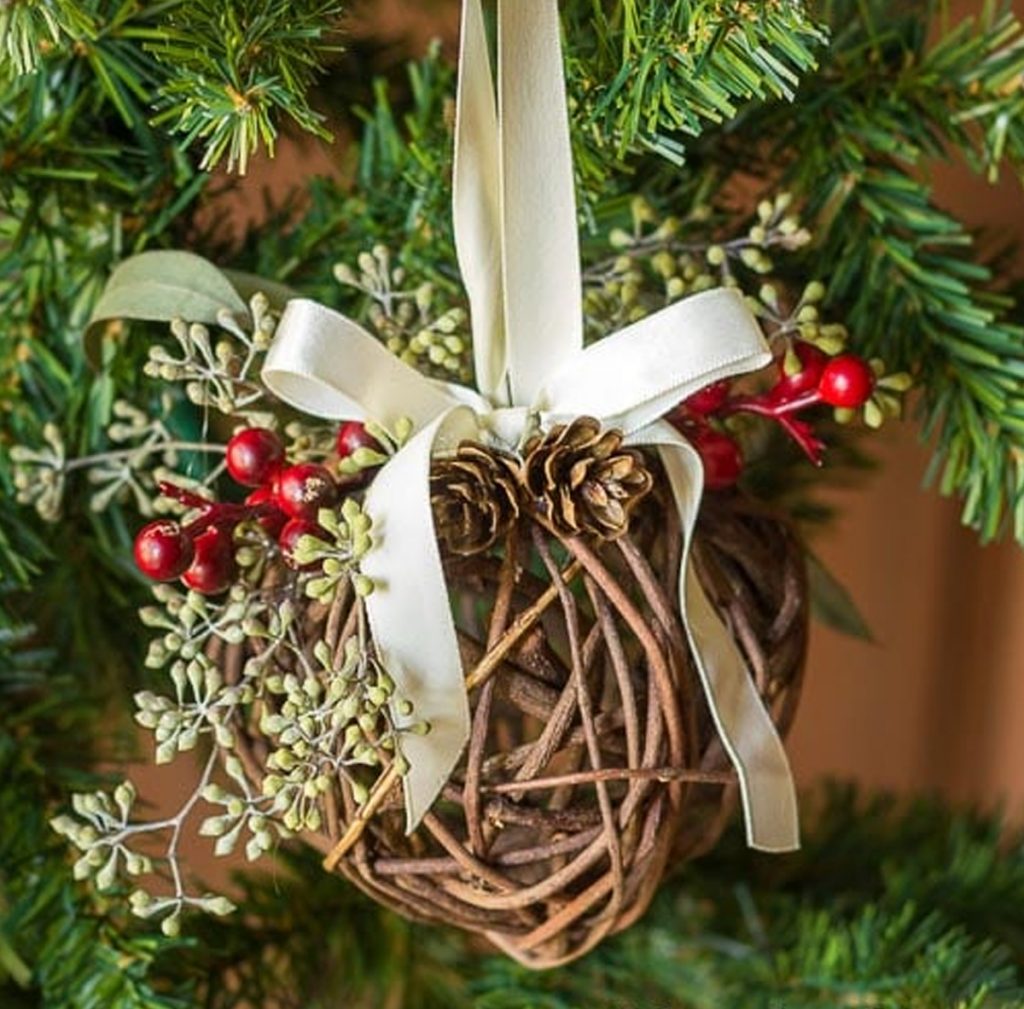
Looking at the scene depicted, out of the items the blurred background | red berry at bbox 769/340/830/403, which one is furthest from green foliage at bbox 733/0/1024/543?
the blurred background

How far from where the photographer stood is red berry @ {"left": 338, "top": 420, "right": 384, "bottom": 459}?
0.44 m

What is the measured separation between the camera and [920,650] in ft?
3.59

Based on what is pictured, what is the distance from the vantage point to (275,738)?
45 cm

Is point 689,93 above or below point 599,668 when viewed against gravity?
above

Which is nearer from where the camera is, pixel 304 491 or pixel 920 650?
pixel 304 491

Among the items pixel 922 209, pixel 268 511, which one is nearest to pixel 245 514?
pixel 268 511

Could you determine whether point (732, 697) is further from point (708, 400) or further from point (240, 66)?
point (240, 66)

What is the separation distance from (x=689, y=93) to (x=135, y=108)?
0.18 metres

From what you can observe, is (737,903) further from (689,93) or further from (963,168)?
(963,168)

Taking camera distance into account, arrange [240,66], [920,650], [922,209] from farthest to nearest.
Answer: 1. [920,650]
2. [922,209]
3. [240,66]

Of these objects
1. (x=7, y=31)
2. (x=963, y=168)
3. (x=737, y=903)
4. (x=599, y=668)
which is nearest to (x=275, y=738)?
(x=599, y=668)

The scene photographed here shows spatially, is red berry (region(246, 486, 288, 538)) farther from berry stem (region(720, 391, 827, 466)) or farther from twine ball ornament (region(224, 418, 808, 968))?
berry stem (region(720, 391, 827, 466))

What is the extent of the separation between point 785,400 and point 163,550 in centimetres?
17

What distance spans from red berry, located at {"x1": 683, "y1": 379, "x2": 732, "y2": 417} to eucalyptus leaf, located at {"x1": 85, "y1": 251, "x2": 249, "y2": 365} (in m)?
0.13
